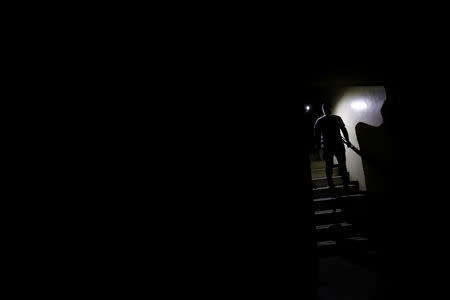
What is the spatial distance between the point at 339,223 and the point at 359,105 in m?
2.43

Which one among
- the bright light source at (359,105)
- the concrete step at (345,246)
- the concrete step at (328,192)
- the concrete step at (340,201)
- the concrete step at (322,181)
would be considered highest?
the bright light source at (359,105)

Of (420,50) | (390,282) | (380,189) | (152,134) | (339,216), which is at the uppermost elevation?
(420,50)

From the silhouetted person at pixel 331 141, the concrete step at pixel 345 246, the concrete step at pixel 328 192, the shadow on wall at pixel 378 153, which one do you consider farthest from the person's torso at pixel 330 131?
the concrete step at pixel 345 246

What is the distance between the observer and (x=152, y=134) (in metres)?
1.54

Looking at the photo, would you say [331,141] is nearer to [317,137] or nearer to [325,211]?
[317,137]

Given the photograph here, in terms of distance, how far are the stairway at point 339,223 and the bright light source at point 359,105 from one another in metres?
1.63

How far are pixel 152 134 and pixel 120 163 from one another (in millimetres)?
292

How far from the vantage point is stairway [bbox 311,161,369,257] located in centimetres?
321

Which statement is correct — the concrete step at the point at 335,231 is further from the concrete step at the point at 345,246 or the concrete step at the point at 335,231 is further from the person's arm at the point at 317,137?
the person's arm at the point at 317,137

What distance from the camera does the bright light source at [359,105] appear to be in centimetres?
416

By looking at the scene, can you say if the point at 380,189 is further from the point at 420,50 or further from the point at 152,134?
the point at 152,134

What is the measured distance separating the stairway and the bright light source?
1.63 meters

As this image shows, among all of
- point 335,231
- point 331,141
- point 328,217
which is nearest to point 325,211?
point 328,217

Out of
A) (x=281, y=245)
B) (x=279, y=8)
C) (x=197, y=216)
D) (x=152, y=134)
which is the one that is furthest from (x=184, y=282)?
(x=279, y=8)
